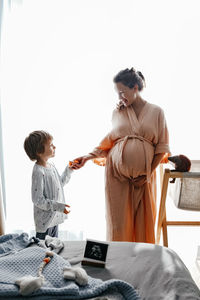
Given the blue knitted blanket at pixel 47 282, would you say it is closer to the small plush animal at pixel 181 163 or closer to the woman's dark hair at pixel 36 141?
the woman's dark hair at pixel 36 141

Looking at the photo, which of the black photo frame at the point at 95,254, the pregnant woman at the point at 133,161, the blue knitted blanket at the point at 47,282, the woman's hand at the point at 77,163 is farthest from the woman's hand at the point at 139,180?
the blue knitted blanket at the point at 47,282

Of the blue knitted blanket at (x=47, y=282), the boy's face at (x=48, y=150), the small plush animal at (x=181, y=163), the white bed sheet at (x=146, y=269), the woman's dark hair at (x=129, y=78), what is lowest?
the white bed sheet at (x=146, y=269)

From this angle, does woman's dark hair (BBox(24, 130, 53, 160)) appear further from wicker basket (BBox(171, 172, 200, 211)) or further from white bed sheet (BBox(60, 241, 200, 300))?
wicker basket (BBox(171, 172, 200, 211))

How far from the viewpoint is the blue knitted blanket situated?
3.13ft

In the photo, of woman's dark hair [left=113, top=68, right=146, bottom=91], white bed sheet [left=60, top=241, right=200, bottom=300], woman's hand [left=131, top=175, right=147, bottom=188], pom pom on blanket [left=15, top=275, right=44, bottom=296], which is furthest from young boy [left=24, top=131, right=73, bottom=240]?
pom pom on blanket [left=15, top=275, right=44, bottom=296]

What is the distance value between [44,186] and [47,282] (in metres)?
0.80

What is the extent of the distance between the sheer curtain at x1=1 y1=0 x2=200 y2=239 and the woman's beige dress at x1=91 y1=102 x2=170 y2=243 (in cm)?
37

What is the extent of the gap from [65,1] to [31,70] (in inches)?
22.0

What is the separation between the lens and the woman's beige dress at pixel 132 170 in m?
1.90

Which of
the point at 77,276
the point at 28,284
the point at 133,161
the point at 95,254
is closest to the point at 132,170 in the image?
the point at 133,161

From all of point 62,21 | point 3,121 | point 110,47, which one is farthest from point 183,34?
point 3,121

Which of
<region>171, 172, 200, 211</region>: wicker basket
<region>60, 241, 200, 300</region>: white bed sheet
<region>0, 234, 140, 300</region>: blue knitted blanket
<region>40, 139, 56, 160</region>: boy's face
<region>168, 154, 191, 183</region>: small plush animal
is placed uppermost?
<region>40, 139, 56, 160</region>: boy's face

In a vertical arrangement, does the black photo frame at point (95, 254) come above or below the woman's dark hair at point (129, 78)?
below

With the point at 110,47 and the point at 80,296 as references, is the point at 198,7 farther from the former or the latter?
the point at 80,296
